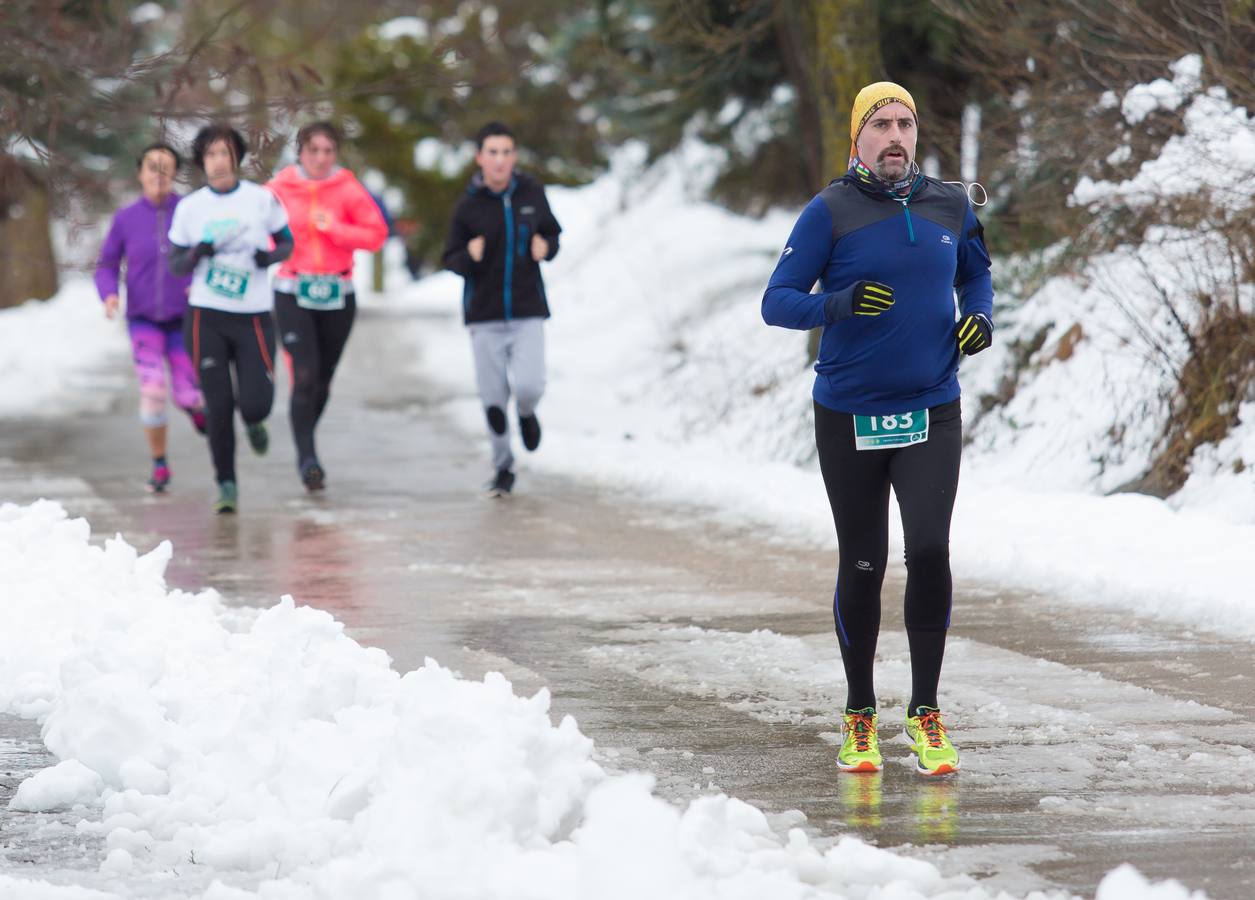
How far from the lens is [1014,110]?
1302cm

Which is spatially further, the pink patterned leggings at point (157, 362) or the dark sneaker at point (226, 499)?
the pink patterned leggings at point (157, 362)

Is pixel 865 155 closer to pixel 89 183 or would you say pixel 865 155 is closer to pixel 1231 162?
pixel 1231 162

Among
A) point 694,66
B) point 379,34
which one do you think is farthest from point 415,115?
point 694,66

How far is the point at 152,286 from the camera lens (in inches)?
489

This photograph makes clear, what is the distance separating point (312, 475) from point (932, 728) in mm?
7561

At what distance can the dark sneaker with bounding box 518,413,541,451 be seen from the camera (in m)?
12.6

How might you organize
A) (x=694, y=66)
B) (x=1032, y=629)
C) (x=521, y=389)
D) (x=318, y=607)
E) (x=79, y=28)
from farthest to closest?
1. (x=694, y=66)
2. (x=79, y=28)
3. (x=521, y=389)
4. (x=318, y=607)
5. (x=1032, y=629)

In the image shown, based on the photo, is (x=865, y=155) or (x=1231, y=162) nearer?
(x=865, y=155)

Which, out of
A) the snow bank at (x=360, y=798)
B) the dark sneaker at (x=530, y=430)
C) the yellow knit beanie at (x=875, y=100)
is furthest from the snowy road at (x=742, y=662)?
the yellow knit beanie at (x=875, y=100)

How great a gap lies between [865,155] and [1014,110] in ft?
25.9

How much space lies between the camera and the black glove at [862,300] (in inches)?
208

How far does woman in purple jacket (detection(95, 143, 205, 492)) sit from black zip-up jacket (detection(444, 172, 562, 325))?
6.01 ft

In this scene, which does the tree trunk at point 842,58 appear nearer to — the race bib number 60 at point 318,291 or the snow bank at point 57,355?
the race bib number 60 at point 318,291

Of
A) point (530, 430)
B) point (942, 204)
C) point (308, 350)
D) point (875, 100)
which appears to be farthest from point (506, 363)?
point (875, 100)
